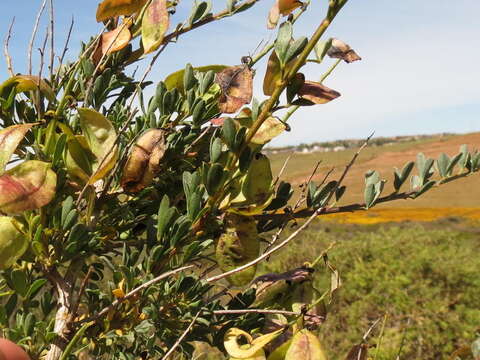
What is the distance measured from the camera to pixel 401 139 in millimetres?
57406

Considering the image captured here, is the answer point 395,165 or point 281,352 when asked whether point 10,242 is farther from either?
point 395,165

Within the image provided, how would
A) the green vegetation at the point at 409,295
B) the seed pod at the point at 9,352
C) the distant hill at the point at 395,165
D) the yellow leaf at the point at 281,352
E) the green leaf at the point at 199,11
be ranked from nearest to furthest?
the seed pod at the point at 9,352 → the yellow leaf at the point at 281,352 → the green leaf at the point at 199,11 → the green vegetation at the point at 409,295 → the distant hill at the point at 395,165

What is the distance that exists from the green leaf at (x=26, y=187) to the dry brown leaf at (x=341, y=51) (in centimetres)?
43

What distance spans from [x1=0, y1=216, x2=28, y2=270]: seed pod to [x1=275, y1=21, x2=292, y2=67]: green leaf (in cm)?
39

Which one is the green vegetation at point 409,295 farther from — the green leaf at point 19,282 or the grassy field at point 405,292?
the green leaf at point 19,282

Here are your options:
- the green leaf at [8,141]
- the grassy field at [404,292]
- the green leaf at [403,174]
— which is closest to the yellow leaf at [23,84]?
the green leaf at [8,141]

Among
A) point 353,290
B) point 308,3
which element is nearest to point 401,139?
point 353,290

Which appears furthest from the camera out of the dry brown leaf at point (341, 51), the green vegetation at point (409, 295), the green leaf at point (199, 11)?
the green vegetation at point (409, 295)

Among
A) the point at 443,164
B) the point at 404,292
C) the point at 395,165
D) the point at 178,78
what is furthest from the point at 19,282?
the point at 395,165

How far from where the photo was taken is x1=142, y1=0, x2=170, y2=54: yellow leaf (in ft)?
2.42

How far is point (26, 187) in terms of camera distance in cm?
60

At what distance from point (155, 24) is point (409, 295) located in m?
6.11

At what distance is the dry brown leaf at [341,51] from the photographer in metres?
0.73

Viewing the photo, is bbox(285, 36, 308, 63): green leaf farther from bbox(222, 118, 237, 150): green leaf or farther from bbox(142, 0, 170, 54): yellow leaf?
bbox(142, 0, 170, 54): yellow leaf
